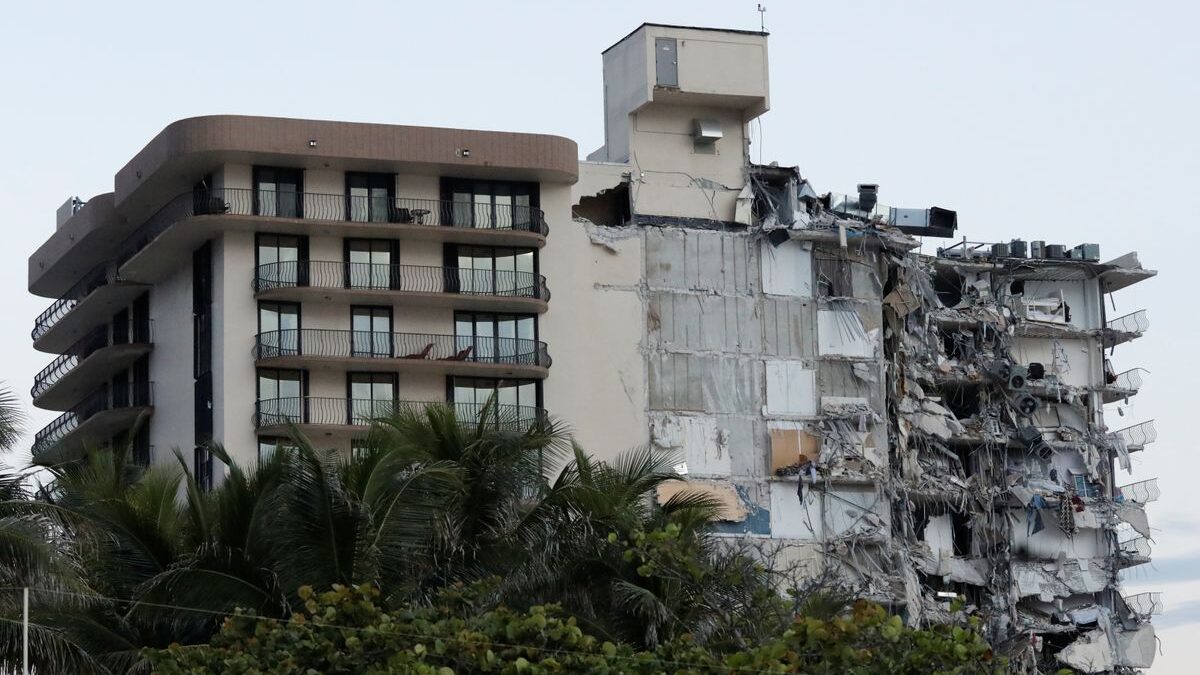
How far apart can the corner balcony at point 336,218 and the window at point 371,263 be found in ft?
1.22

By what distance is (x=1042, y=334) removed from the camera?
309 feet

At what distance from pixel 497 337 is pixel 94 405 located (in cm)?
1731

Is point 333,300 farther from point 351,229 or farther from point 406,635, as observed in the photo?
point 406,635

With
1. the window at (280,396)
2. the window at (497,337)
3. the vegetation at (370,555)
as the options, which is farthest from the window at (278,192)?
the vegetation at (370,555)

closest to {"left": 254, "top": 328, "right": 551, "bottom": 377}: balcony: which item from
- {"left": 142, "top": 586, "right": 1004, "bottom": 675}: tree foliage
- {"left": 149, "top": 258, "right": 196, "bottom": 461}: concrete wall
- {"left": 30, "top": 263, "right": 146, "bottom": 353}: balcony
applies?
{"left": 149, "top": 258, "right": 196, "bottom": 461}: concrete wall

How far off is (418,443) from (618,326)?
3407cm

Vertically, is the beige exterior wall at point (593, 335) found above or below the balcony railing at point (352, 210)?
below

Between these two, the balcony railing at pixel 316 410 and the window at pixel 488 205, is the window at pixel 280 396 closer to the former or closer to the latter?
the balcony railing at pixel 316 410

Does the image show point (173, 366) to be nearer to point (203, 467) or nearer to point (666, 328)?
point (203, 467)

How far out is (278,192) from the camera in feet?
253

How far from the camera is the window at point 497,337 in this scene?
256ft

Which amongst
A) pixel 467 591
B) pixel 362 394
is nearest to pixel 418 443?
pixel 467 591

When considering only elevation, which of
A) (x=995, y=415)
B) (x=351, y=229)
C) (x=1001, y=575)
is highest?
(x=351, y=229)

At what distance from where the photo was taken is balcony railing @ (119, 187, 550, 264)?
76.6 meters
